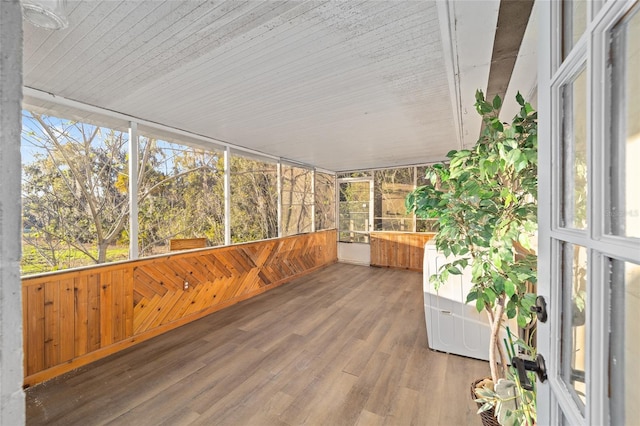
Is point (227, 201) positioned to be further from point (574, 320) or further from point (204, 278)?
point (574, 320)

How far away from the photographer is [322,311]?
11.8 feet

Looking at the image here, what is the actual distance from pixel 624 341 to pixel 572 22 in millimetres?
732

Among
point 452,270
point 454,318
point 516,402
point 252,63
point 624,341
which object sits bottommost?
point 454,318

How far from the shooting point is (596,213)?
0.50 meters

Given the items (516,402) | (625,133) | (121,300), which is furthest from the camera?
(121,300)

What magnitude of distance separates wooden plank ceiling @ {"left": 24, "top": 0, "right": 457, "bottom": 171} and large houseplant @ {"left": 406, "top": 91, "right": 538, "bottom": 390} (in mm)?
704

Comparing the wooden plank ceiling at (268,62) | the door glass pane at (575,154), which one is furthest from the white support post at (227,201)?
the door glass pane at (575,154)

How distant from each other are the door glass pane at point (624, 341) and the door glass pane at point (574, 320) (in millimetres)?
75

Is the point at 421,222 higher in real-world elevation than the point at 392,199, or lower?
lower

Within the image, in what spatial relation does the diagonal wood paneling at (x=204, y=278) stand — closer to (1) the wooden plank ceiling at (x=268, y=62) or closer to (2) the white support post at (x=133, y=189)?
(2) the white support post at (x=133, y=189)

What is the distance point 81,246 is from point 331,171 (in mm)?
5211

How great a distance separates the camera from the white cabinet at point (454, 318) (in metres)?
2.43

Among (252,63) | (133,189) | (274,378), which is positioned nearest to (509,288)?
(274,378)

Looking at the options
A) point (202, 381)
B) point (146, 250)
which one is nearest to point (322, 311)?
point (202, 381)
